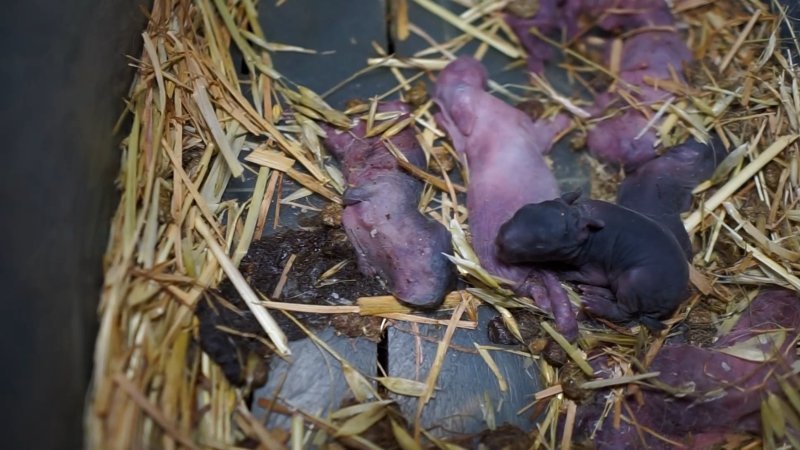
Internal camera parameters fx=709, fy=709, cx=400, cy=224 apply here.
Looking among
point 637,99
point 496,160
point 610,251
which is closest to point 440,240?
point 496,160

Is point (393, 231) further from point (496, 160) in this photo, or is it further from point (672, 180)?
point (672, 180)

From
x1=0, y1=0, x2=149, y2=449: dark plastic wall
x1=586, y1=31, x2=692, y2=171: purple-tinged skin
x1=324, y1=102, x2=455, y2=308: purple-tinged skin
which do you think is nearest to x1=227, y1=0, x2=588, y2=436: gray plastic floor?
x1=324, y1=102, x2=455, y2=308: purple-tinged skin

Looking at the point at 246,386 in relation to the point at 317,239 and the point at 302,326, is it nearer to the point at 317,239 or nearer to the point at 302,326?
the point at 302,326

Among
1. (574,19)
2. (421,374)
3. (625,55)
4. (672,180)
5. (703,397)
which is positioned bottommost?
(703,397)

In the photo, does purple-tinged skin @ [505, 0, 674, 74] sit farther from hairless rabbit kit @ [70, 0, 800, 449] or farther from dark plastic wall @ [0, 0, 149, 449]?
dark plastic wall @ [0, 0, 149, 449]

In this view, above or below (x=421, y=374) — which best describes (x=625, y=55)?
above

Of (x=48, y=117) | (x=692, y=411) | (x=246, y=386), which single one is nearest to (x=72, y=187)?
(x=48, y=117)

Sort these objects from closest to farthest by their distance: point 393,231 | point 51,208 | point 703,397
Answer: point 51,208, point 703,397, point 393,231
